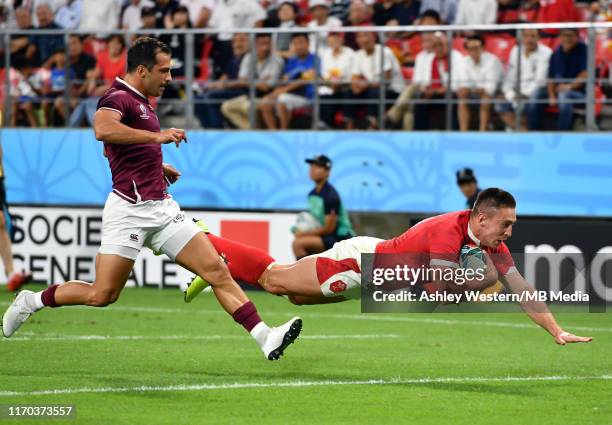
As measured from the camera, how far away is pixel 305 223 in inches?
731

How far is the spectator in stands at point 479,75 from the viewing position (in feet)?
58.2

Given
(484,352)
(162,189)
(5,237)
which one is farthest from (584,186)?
(162,189)

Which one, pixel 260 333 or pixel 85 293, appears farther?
pixel 85 293

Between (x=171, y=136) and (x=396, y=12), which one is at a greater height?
(x=396, y=12)

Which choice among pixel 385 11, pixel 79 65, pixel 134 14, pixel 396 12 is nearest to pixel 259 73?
pixel 385 11

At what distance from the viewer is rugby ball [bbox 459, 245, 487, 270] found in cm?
947

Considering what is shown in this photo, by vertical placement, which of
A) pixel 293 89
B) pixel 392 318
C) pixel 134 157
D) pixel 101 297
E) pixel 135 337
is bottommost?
pixel 392 318

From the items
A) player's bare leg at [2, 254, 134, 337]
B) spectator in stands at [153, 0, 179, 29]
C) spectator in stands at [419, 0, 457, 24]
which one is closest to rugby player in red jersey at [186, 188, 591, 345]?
player's bare leg at [2, 254, 134, 337]

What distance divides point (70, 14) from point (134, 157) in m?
13.1

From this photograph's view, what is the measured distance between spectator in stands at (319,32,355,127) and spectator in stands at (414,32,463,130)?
1.08 m

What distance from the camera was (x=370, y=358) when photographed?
11242 millimetres

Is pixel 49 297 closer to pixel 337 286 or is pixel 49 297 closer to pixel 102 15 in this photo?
pixel 337 286

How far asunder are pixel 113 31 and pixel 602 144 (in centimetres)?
752

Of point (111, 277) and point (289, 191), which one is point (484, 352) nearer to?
point (111, 277)
